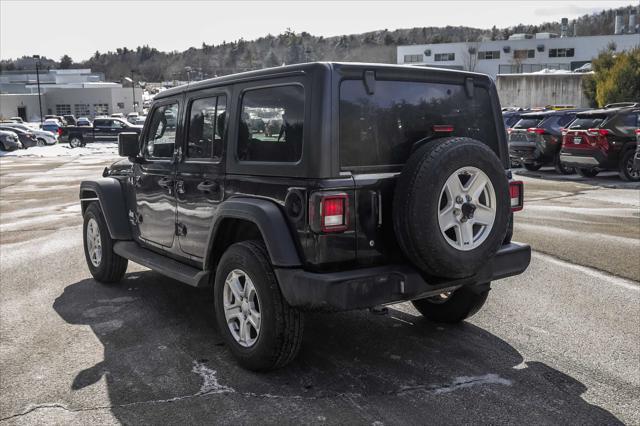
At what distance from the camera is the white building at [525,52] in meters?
81.9

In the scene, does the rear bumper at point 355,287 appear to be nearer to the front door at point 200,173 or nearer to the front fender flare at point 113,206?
the front door at point 200,173

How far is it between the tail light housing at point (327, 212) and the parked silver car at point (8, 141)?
35.1 metres

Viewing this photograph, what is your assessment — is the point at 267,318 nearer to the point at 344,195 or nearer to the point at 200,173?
the point at 344,195

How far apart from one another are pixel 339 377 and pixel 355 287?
2.62 feet

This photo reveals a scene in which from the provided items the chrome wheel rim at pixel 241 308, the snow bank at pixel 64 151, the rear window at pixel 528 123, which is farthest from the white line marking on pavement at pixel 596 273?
the snow bank at pixel 64 151

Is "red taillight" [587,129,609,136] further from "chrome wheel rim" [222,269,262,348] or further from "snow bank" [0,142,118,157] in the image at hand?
"snow bank" [0,142,118,157]

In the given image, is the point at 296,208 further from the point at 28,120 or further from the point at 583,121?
the point at 28,120

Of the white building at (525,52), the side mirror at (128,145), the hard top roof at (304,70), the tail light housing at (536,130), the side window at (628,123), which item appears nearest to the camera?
the hard top roof at (304,70)

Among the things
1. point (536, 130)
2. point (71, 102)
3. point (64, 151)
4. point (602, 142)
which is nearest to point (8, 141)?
point (64, 151)

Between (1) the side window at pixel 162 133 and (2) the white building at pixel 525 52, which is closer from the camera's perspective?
(1) the side window at pixel 162 133

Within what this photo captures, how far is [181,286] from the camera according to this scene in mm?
6758

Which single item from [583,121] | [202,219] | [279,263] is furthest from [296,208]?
[583,121]

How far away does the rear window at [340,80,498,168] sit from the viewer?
13.1 feet

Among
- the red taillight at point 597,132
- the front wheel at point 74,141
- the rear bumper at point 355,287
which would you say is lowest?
the rear bumper at point 355,287
